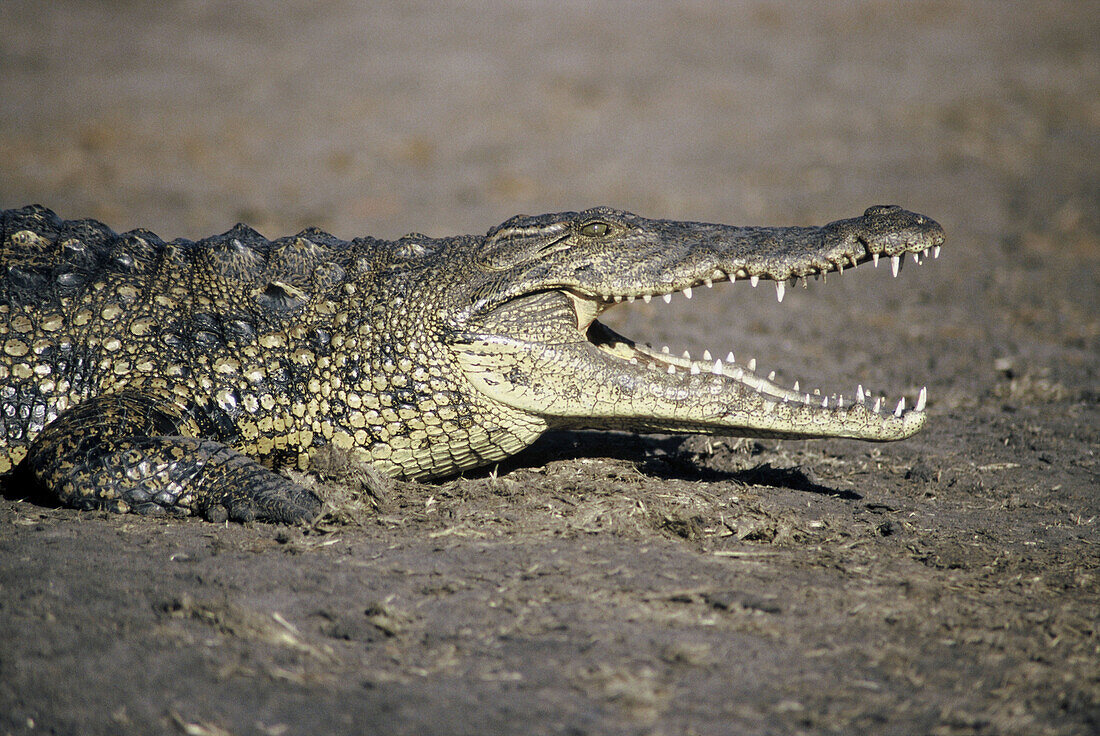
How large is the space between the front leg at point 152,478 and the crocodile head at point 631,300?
1.04m

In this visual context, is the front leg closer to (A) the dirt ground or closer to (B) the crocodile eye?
(A) the dirt ground

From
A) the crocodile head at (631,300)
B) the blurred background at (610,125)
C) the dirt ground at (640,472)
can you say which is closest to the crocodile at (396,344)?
the crocodile head at (631,300)

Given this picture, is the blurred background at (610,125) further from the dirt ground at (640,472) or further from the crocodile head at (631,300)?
the crocodile head at (631,300)

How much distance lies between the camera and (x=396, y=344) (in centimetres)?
408

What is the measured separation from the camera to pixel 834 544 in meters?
3.68

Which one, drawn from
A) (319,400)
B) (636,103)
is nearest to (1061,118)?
(636,103)

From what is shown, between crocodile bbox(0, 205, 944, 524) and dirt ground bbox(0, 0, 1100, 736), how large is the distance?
32 centimetres

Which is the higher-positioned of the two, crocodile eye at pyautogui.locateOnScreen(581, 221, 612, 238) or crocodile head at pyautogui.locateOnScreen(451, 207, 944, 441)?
crocodile eye at pyautogui.locateOnScreen(581, 221, 612, 238)

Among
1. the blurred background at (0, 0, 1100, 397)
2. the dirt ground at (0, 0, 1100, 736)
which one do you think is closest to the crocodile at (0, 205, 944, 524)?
the dirt ground at (0, 0, 1100, 736)

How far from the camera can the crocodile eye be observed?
4.25 metres

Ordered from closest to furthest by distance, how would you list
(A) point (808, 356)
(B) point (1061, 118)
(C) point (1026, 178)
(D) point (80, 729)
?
(D) point (80, 729), (A) point (808, 356), (C) point (1026, 178), (B) point (1061, 118)

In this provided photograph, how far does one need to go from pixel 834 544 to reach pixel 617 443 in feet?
5.68

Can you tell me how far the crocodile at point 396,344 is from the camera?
3910 millimetres

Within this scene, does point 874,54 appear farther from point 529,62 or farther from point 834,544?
point 834,544
